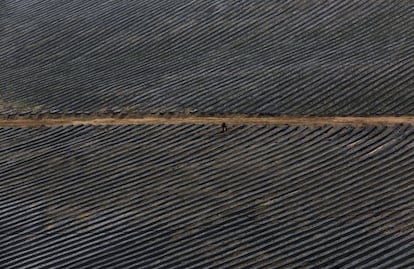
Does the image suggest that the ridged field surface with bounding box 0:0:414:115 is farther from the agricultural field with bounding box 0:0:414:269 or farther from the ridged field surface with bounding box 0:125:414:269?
the ridged field surface with bounding box 0:125:414:269

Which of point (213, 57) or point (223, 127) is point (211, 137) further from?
point (213, 57)

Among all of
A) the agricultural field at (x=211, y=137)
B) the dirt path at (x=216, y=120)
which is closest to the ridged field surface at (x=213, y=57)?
the agricultural field at (x=211, y=137)

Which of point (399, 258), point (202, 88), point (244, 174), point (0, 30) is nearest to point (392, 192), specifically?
point (399, 258)

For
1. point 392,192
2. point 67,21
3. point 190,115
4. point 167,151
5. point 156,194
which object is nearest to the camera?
point 392,192

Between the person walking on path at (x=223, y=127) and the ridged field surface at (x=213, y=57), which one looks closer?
the person walking on path at (x=223, y=127)

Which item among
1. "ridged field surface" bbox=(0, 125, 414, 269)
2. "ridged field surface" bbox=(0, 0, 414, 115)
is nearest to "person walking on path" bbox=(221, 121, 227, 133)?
"ridged field surface" bbox=(0, 125, 414, 269)

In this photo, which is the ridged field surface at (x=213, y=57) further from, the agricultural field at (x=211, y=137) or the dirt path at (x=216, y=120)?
the dirt path at (x=216, y=120)

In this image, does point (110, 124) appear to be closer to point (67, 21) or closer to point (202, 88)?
point (202, 88)
